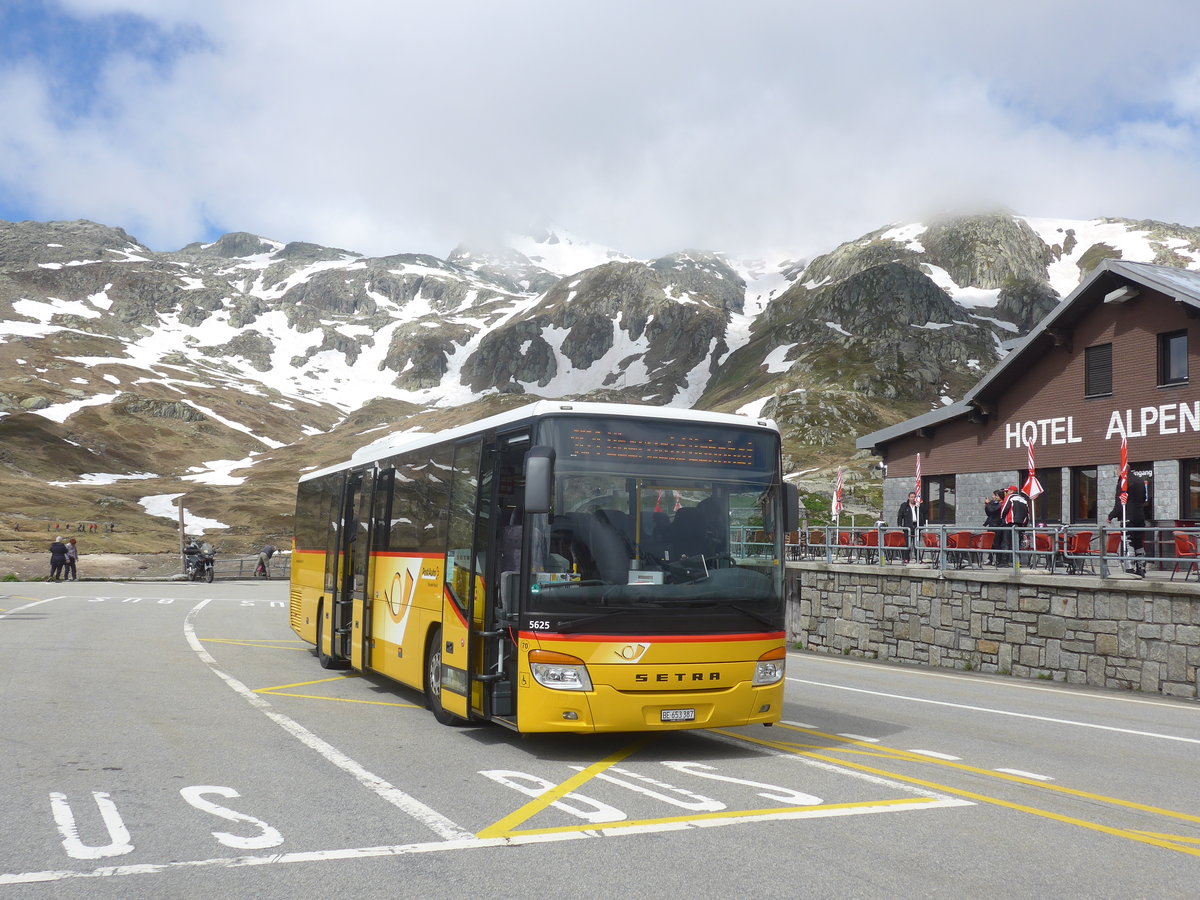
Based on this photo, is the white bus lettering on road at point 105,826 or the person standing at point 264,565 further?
the person standing at point 264,565

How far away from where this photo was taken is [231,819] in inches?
253

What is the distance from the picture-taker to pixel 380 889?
509 centimetres

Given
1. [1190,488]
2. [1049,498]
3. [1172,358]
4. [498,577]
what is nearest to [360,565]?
[498,577]

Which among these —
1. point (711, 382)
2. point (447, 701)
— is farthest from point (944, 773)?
point (711, 382)

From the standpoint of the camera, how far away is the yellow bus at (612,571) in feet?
27.2

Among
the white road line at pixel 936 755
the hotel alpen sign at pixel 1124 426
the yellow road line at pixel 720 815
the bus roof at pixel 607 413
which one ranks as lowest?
the white road line at pixel 936 755

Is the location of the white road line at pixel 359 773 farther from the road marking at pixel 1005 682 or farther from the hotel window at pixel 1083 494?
the hotel window at pixel 1083 494

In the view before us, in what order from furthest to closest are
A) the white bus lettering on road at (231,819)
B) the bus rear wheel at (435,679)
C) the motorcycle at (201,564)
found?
1. the motorcycle at (201,564)
2. the bus rear wheel at (435,679)
3. the white bus lettering on road at (231,819)

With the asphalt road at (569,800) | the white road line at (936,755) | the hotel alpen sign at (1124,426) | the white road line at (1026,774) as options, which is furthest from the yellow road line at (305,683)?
the hotel alpen sign at (1124,426)

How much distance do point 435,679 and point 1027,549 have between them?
40.7ft

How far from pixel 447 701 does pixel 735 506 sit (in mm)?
3167

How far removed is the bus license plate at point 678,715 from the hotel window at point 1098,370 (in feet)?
64.1

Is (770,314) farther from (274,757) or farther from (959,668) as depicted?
(274,757)

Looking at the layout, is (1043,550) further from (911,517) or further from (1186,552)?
(911,517)
